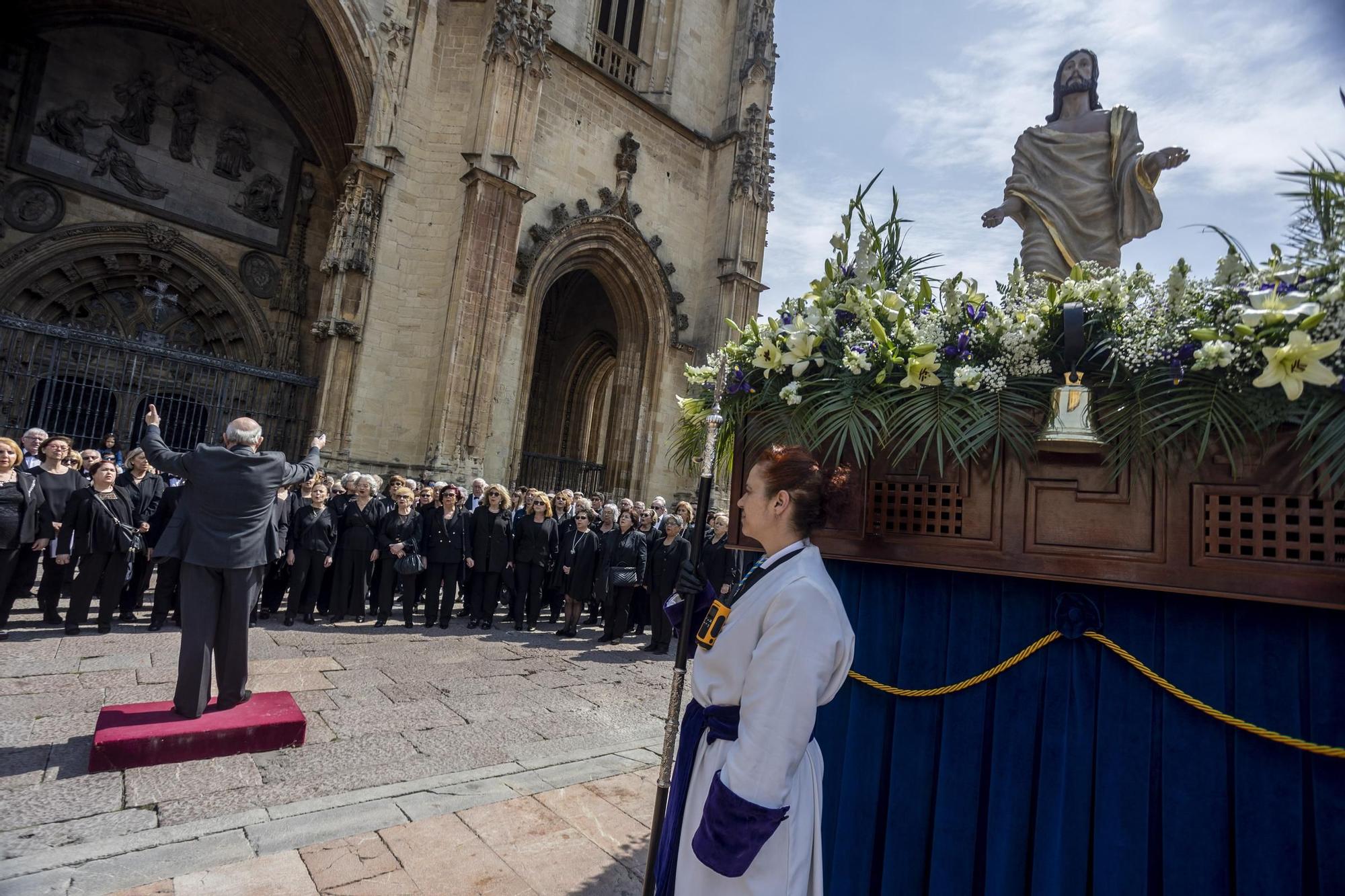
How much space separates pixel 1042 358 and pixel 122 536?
7.81 meters

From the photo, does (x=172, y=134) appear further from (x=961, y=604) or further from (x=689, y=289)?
(x=961, y=604)

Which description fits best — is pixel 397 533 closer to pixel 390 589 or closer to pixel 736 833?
pixel 390 589

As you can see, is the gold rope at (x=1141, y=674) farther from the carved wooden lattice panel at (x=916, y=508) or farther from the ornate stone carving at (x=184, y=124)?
the ornate stone carving at (x=184, y=124)

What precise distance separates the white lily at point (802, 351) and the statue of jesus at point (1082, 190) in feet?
5.00

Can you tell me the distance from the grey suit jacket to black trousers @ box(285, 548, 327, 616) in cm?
361

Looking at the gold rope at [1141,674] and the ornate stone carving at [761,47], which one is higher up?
the ornate stone carving at [761,47]

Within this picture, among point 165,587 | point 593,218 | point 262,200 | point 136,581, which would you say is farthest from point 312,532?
point 262,200

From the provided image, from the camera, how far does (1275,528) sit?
168 cm

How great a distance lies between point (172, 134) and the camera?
15094mm

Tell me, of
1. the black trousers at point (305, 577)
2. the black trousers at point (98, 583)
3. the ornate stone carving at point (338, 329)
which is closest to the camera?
the black trousers at point (98, 583)

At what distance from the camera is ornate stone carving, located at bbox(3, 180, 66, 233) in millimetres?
13266

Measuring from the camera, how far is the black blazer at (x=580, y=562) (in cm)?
888

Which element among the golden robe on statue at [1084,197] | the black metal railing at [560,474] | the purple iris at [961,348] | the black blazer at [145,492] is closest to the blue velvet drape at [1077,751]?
the purple iris at [961,348]

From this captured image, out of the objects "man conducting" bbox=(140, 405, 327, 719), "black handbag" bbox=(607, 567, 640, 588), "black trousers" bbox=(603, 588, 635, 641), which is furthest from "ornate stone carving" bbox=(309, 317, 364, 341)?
"man conducting" bbox=(140, 405, 327, 719)
